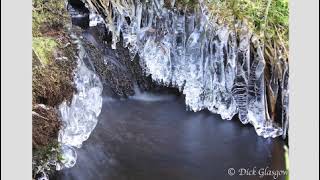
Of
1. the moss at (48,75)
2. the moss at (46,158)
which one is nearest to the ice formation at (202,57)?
the moss at (48,75)

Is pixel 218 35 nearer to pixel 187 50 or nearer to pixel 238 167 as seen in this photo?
pixel 187 50

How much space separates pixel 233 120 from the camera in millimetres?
2619

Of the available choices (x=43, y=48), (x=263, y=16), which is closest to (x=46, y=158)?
(x=43, y=48)

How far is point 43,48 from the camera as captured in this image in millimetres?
2480

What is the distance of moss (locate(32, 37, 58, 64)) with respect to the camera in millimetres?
2475

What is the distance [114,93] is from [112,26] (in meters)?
0.26

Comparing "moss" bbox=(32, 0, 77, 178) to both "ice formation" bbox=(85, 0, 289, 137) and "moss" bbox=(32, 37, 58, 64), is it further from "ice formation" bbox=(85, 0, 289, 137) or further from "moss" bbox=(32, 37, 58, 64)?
"ice formation" bbox=(85, 0, 289, 137)

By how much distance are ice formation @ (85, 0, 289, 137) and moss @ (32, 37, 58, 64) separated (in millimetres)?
219

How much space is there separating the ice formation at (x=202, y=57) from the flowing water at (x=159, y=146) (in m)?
0.08

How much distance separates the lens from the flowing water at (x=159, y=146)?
99.0 inches

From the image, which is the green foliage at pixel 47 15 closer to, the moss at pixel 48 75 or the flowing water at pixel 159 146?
the moss at pixel 48 75

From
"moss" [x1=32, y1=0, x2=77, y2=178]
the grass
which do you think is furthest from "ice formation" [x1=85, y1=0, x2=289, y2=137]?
"moss" [x1=32, y1=0, x2=77, y2=178]

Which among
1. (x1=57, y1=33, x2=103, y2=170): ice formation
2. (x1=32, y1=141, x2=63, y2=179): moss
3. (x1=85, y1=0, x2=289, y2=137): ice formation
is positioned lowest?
(x1=32, y1=141, x2=63, y2=179): moss

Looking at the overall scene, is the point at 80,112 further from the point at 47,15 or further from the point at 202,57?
the point at 202,57
